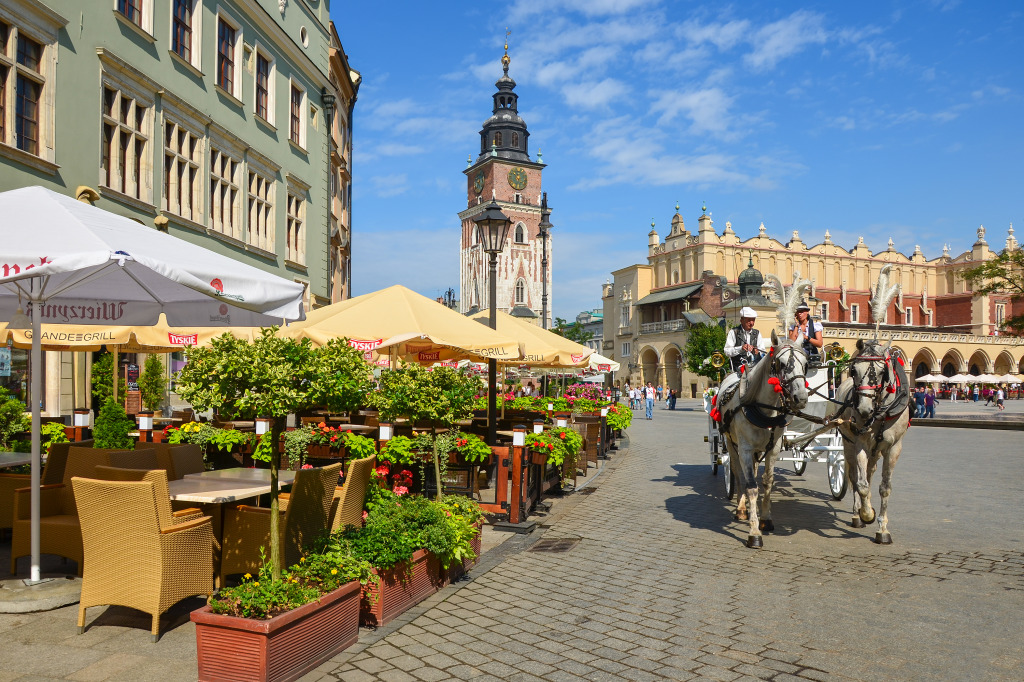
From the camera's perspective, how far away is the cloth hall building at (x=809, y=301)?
69938 mm

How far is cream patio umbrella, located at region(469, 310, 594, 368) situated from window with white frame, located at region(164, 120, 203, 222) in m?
8.85

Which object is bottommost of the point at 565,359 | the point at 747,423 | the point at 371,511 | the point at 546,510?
the point at 546,510

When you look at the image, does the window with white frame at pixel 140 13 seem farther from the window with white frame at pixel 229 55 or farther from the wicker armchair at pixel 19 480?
the wicker armchair at pixel 19 480

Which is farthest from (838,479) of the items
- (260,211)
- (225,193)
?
(260,211)

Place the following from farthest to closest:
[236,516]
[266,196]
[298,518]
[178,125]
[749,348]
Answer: [266,196] < [178,125] < [749,348] < [236,516] < [298,518]

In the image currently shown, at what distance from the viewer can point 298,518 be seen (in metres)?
5.56

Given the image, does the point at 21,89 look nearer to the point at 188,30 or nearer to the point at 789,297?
the point at 188,30

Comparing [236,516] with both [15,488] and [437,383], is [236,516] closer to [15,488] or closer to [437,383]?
[15,488]

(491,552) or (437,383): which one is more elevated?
(437,383)

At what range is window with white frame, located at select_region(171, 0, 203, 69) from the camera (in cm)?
1869

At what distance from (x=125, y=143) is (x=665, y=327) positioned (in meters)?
60.9

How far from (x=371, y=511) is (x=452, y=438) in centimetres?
283

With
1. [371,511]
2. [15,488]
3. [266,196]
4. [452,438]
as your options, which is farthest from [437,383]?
[266,196]

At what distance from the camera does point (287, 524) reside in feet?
17.9
